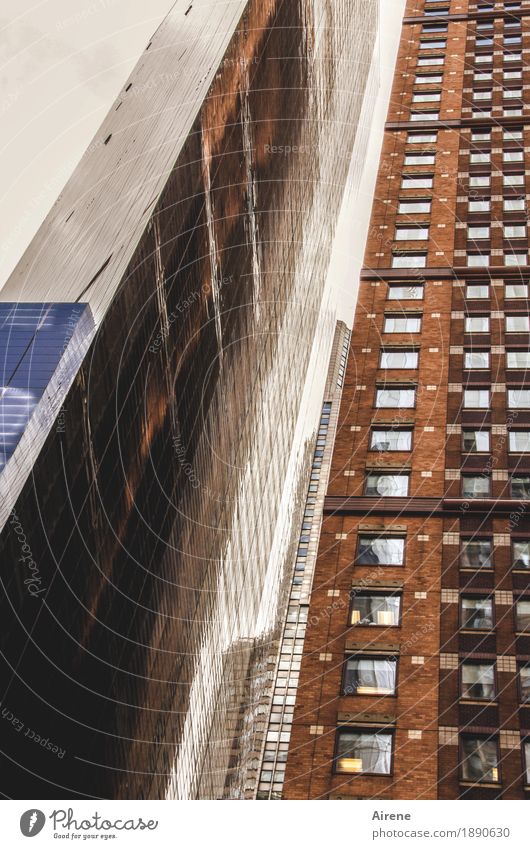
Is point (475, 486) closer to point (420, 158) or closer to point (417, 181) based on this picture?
point (417, 181)

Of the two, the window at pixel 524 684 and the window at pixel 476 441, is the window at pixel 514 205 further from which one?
the window at pixel 524 684

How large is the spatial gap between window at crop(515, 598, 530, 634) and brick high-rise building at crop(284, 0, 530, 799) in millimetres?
73

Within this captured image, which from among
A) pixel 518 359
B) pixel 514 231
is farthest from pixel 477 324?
pixel 514 231

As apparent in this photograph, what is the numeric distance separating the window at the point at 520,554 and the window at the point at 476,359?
1232cm

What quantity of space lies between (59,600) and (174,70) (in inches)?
1256

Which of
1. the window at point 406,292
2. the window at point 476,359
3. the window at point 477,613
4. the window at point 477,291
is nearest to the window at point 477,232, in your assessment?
the window at point 477,291

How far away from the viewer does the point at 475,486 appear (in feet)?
162

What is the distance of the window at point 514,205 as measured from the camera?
6700cm

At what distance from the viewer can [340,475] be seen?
5066cm

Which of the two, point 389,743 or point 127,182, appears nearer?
point 389,743

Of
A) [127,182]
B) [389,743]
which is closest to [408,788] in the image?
[389,743]

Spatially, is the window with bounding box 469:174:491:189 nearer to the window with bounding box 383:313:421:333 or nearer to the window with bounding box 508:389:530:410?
the window with bounding box 383:313:421:333

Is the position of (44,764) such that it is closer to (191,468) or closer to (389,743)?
(389,743)

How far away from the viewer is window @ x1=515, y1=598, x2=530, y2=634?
42.9 metres
